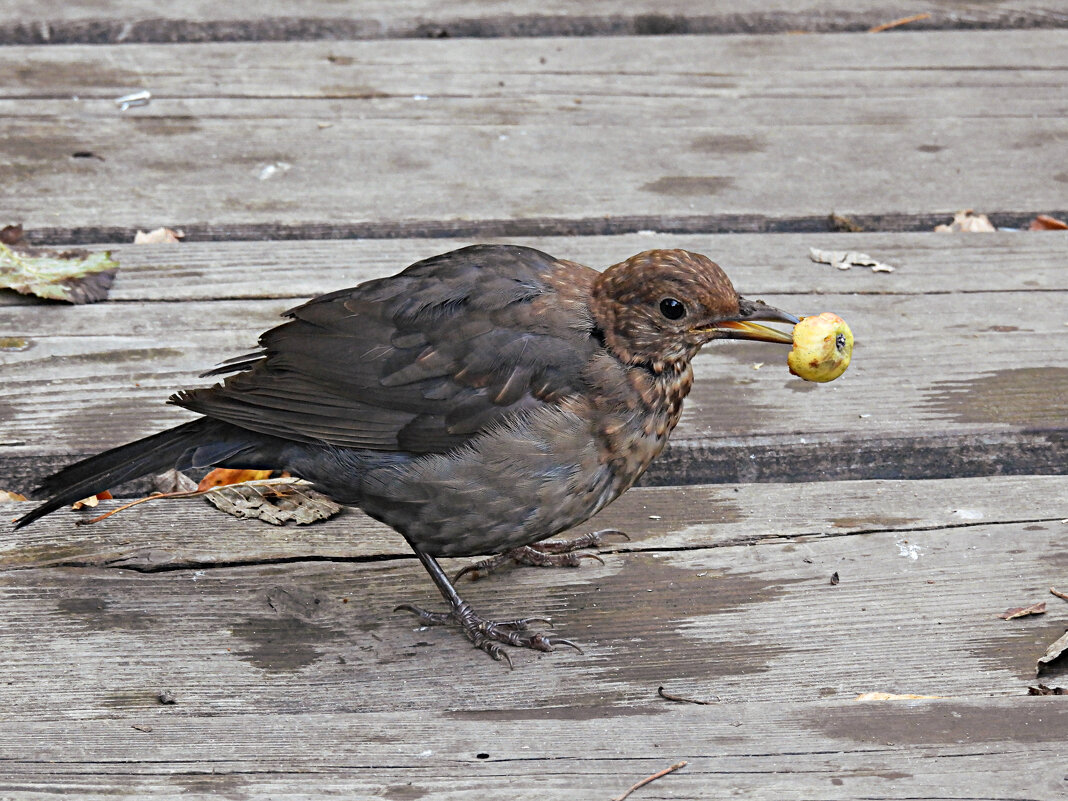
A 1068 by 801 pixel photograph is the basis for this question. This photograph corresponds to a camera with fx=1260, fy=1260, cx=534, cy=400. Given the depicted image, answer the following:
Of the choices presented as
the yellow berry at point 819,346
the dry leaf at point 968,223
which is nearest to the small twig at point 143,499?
the yellow berry at point 819,346

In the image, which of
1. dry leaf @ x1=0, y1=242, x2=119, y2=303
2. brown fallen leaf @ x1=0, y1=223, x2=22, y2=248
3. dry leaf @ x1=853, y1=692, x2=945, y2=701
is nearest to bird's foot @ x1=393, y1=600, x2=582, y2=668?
dry leaf @ x1=853, y1=692, x2=945, y2=701

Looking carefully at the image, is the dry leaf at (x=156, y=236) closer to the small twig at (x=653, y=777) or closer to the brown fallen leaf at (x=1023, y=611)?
the small twig at (x=653, y=777)

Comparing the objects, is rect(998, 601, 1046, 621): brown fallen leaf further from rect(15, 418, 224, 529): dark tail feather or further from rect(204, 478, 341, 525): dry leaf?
rect(15, 418, 224, 529): dark tail feather

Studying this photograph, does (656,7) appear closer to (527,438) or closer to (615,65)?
(615,65)

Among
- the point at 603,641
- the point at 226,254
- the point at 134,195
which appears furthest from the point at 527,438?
the point at 134,195

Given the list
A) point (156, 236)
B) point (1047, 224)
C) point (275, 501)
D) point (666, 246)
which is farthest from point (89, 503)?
point (1047, 224)

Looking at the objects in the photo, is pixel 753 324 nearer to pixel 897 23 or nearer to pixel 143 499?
pixel 143 499
